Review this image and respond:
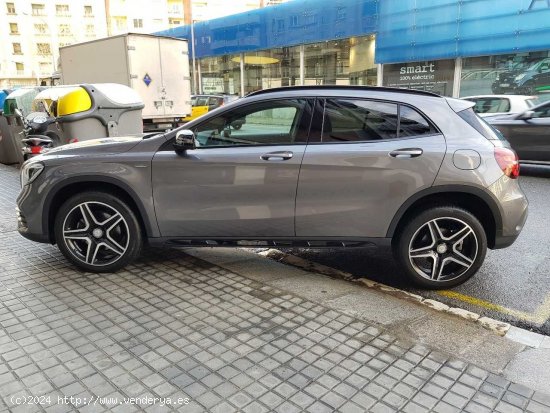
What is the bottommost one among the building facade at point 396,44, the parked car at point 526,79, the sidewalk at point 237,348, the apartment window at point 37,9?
the sidewalk at point 237,348

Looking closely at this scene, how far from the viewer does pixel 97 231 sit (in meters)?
4.25

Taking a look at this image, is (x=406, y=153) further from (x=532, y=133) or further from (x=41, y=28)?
(x=41, y=28)

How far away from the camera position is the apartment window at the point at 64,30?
6694 centimetres

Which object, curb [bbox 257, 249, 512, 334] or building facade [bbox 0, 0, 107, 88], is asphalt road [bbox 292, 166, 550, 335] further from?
building facade [bbox 0, 0, 107, 88]

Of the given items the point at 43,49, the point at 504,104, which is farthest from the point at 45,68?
the point at 504,104

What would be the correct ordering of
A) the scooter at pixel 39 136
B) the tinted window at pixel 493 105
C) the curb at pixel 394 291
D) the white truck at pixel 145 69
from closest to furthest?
1. the curb at pixel 394 291
2. the scooter at pixel 39 136
3. the tinted window at pixel 493 105
4. the white truck at pixel 145 69

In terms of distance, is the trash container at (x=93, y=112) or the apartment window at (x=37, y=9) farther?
the apartment window at (x=37, y=9)

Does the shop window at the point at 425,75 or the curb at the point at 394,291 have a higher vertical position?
the shop window at the point at 425,75

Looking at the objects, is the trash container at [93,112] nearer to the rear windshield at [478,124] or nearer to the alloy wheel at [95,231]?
the alloy wheel at [95,231]

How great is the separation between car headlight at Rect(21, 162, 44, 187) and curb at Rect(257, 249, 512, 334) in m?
2.27

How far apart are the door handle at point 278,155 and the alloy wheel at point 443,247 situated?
124 centimetres

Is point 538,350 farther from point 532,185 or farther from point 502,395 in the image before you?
point 532,185

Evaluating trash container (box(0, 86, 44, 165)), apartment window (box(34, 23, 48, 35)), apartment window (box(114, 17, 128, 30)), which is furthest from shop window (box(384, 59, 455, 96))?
apartment window (box(34, 23, 48, 35))

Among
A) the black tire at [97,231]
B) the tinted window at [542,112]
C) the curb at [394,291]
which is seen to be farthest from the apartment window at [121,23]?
the curb at [394,291]
